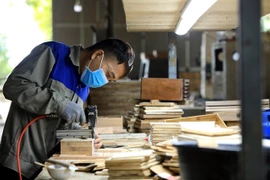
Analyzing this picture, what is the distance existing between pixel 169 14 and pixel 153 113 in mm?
969

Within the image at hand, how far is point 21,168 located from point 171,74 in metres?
2.21

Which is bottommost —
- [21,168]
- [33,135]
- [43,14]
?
[21,168]

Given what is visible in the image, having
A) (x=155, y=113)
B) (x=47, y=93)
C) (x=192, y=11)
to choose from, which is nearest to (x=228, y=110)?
(x=155, y=113)

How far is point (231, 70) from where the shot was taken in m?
8.60

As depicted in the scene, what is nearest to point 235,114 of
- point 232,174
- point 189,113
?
point 189,113

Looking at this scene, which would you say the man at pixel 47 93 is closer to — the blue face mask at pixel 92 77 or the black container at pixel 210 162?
the blue face mask at pixel 92 77

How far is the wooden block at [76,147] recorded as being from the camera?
296cm

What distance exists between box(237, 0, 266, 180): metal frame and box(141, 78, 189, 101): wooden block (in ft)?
10.1

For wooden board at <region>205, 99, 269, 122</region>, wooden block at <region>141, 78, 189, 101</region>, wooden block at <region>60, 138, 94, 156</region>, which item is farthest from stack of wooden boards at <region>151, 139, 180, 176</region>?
wooden block at <region>141, 78, 189, 101</region>

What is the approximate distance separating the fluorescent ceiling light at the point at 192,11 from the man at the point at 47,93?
58 centimetres

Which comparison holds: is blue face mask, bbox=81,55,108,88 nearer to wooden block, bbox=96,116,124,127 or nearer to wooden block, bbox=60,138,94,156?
wooden block, bbox=60,138,94,156

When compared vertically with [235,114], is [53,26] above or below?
above

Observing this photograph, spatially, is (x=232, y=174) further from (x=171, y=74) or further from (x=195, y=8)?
(x=171, y=74)

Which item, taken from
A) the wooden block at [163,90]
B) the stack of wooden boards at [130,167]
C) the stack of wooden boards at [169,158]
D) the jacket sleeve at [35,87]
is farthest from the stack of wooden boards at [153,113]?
the stack of wooden boards at [130,167]
